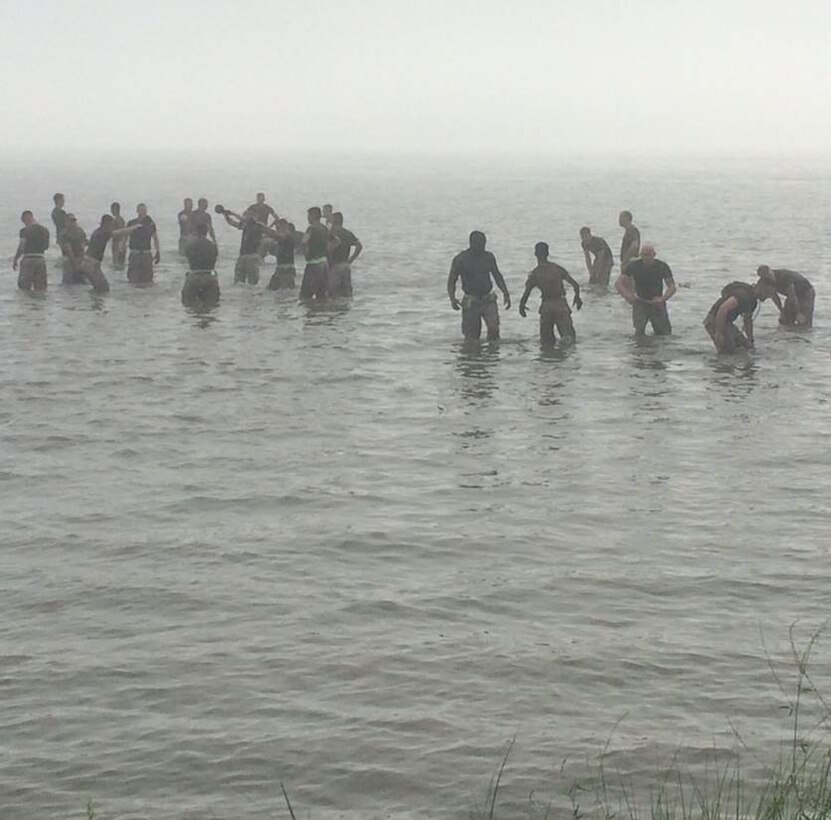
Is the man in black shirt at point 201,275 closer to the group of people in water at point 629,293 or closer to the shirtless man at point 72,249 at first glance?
the shirtless man at point 72,249

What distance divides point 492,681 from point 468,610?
1.29 m

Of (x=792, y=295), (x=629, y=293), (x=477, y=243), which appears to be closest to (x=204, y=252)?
(x=477, y=243)

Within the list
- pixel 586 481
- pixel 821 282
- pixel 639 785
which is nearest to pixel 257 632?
pixel 639 785

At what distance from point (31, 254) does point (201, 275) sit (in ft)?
13.3

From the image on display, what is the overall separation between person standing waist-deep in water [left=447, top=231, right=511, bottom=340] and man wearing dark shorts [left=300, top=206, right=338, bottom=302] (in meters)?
4.36

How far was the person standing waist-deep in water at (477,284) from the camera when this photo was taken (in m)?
20.1

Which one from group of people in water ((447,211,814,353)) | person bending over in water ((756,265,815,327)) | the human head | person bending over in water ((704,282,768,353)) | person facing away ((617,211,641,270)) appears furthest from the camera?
person facing away ((617,211,641,270))

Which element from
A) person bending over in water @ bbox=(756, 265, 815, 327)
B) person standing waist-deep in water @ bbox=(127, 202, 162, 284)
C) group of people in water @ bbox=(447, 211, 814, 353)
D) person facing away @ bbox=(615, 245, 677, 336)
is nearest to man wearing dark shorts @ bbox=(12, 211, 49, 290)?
person standing waist-deep in water @ bbox=(127, 202, 162, 284)

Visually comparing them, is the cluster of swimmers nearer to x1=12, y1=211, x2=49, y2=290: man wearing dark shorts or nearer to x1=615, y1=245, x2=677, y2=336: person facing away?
x1=12, y1=211, x2=49, y2=290: man wearing dark shorts

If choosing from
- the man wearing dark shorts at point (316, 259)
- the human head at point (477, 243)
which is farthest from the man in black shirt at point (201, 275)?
the human head at point (477, 243)

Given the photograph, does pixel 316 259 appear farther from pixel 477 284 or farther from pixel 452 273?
pixel 452 273

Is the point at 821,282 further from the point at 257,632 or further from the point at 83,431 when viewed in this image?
the point at 257,632

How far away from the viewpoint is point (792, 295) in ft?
70.8

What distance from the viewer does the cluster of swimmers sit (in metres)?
25.3
